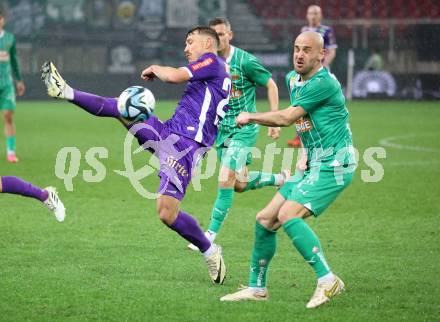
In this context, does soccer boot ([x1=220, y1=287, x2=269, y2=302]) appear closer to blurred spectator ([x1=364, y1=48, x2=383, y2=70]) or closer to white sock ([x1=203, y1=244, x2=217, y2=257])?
white sock ([x1=203, y1=244, x2=217, y2=257])

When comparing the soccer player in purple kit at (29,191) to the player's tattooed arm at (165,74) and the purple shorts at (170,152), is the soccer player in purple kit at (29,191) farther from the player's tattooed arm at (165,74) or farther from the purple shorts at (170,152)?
the player's tattooed arm at (165,74)

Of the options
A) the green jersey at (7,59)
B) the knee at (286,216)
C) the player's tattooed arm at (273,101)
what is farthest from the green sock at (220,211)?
the green jersey at (7,59)

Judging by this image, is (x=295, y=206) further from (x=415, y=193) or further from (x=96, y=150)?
(x=96, y=150)

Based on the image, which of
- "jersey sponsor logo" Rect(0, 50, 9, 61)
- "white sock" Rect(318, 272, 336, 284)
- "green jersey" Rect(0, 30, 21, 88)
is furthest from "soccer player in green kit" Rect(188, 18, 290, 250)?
"jersey sponsor logo" Rect(0, 50, 9, 61)

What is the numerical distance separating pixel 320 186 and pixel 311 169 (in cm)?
21

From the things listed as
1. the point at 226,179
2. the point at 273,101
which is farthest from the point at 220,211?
the point at 273,101

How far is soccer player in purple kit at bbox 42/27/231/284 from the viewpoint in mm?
7383

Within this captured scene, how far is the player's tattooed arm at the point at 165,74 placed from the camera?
730 cm

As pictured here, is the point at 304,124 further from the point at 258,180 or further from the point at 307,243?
the point at 258,180

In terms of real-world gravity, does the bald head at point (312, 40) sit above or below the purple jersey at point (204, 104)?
above

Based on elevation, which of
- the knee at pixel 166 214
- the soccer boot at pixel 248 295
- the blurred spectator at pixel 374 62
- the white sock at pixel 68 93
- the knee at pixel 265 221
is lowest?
the blurred spectator at pixel 374 62

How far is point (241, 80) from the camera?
33.2ft

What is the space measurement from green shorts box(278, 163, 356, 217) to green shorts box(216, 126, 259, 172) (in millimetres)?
2632

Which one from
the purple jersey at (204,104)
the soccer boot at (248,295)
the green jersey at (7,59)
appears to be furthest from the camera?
the green jersey at (7,59)
